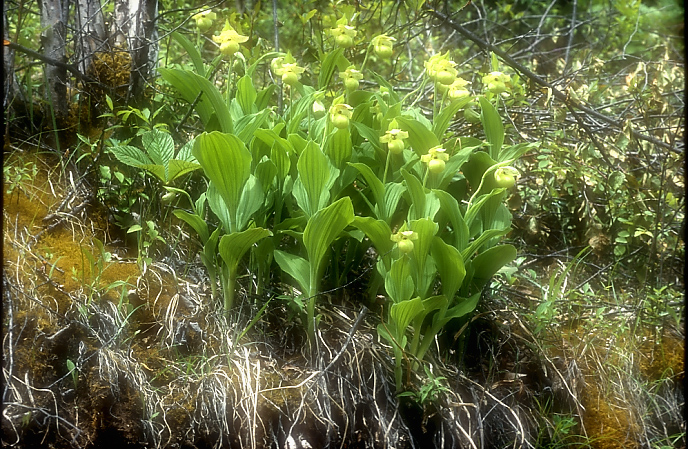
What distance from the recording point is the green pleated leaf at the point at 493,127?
63.6 inches

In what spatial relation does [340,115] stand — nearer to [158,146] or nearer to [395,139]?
[395,139]

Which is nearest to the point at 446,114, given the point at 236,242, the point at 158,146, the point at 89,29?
the point at 236,242

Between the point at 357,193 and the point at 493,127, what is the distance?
41 cm

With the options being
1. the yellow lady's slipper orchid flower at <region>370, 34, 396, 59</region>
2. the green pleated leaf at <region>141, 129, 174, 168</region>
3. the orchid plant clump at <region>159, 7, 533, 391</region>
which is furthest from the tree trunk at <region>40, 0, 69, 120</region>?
the yellow lady's slipper orchid flower at <region>370, 34, 396, 59</region>

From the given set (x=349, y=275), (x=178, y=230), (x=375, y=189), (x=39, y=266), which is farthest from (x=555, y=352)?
(x=39, y=266)

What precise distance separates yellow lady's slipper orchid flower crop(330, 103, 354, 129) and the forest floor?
512 millimetres

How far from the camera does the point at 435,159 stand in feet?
4.79

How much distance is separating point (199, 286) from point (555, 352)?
3.46 feet

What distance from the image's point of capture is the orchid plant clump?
1.48 m

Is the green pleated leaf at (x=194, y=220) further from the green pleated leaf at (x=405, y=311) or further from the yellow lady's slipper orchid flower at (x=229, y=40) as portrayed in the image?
the green pleated leaf at (x=405, y=311)

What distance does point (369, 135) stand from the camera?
1610 mm

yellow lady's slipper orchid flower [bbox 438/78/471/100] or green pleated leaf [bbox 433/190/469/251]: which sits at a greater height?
yellow lady's slipper orchid flower [bbox 438/78/471/100]

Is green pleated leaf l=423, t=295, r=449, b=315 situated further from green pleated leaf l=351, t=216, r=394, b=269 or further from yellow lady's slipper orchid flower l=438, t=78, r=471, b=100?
yellow lady's slipper orchid flower l=438, t=78, r=471, b=100

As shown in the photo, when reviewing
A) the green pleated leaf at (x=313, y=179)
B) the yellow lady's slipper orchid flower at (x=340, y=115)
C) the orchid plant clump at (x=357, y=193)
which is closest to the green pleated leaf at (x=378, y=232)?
the orchid plant clump at (x=357, y=193)
